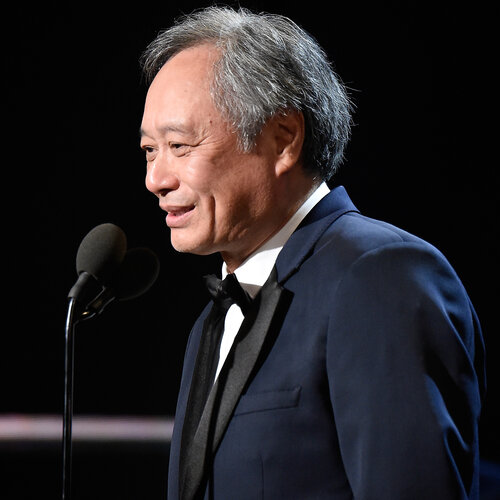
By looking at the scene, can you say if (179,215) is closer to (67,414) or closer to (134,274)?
(134,274)

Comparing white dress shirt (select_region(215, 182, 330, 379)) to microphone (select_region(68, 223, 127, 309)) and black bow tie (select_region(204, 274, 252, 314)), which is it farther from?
microphone (select_region(68, 223, 127, 309))

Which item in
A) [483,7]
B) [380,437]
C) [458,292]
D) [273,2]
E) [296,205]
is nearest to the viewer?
[380,437]

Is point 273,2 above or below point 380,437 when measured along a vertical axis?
above

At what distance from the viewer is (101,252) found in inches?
50.5

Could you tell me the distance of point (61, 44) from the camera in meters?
2.99

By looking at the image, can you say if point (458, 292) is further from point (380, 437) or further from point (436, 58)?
point (436, 58)

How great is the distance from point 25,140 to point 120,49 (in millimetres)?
517

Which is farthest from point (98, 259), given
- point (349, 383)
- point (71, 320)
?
point (349, 383)

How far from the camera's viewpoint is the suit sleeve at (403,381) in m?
0.97

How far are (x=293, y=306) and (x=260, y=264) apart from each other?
17 centimetres

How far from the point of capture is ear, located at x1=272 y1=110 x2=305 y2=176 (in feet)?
4.39

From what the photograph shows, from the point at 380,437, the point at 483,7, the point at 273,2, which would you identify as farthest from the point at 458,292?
the point at 273,2

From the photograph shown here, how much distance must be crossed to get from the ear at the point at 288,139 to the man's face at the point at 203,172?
0.02 meters

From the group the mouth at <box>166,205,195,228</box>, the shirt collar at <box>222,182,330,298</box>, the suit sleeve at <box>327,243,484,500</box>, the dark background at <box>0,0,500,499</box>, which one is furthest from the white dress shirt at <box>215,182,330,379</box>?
the dark background at <box>0,0,500,499</box>
